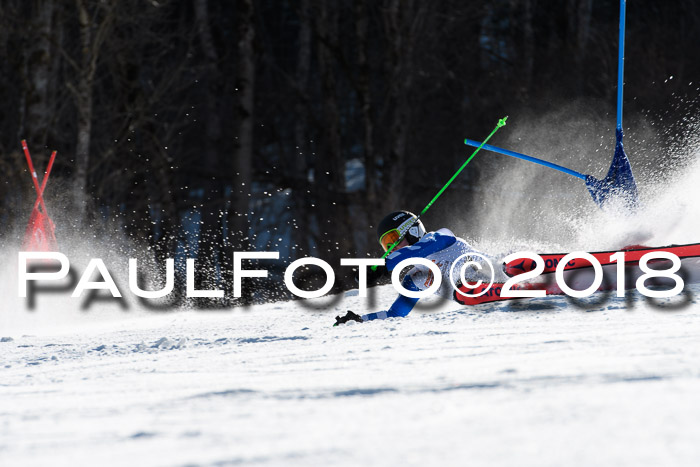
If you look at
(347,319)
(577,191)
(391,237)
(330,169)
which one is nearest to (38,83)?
(330,169)

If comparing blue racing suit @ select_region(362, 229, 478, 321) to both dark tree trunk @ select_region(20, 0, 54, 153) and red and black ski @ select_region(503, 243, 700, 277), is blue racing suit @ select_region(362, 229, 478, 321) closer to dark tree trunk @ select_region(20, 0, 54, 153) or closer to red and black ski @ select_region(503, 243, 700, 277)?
red and black ski @ select_region(503, 243, 700, 277)

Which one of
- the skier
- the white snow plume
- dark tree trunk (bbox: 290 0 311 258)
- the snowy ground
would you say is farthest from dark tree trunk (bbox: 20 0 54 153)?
the snowy ground

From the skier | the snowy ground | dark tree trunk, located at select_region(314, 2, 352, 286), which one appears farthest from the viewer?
dark tree trunk, located at select_region(314, 2, 352, 286)

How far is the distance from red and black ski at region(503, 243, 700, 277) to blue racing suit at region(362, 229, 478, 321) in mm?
333

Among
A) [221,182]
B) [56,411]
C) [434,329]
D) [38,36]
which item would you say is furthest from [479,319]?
[221,182]

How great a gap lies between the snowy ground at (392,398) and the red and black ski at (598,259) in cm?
85

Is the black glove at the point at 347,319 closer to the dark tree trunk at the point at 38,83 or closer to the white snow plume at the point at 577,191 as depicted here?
the white snow plume at the point at 577,191

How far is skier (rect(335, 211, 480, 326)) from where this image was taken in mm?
5391

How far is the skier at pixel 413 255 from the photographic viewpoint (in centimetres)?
539

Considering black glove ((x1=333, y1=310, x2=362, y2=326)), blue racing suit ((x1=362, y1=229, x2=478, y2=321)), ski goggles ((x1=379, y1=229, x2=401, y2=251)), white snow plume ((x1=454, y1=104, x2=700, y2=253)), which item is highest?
white snow plume ((x1=454, y1=104, x2=700, y2=253))

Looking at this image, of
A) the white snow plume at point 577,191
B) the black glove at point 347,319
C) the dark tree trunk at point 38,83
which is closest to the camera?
the black glove at point 347,319

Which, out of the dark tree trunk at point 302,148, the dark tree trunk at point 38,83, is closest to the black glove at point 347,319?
the dark tree trunk at point 38,83

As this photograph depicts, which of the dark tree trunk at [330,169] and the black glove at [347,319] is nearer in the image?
the black glove at [347,319]

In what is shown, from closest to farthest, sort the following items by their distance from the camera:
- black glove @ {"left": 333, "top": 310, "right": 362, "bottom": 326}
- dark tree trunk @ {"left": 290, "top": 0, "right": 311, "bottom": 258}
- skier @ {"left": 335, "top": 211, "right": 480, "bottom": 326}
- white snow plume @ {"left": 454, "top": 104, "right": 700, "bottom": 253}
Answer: black glove @ {"left": 333, "top": 310, "right": 362, "bottom": 326}
skier @ {"left": 335, "top": 211, "right": 480, "bottom": 326}
white snow plume @ {"left": 454, "top": 104, "right": 700, "bottom": 253}
dark tree trunk @ {"left": 290, "top": 0, "right": 311, "bottom": 258}
